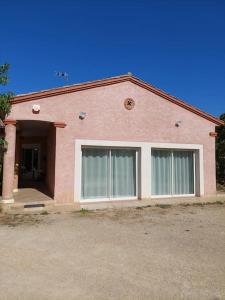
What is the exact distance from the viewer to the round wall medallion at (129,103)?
13.8m

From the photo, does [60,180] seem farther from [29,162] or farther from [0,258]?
[29,162]

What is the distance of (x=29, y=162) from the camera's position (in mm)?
24203

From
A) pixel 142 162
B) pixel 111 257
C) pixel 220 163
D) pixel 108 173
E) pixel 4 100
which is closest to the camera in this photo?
pixel 111 257

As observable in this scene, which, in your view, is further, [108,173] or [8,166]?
[108,173]

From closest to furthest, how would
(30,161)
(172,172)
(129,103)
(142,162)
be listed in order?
1. (129,103)
2. (142,162)
3. (172,172)
4. (30,161)

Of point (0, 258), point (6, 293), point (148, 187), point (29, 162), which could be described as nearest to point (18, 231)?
point (0, 258)

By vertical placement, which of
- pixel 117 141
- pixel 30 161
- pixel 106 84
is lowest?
pixel 30 161

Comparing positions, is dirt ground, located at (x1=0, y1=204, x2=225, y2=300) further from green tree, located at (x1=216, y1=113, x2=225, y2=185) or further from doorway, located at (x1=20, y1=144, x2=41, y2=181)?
doorway, located at (x1=20, y1=144, x2=41, y2=181)

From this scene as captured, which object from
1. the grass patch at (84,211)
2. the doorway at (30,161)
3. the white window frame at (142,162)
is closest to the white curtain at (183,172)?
the white window frame at (142,162)

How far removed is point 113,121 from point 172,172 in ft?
14.6

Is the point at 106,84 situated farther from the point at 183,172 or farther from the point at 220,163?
the point at 220,163

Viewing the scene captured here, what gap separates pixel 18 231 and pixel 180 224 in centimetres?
542

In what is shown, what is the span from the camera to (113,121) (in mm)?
13469

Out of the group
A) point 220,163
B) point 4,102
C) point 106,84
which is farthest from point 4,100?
point 220,163
